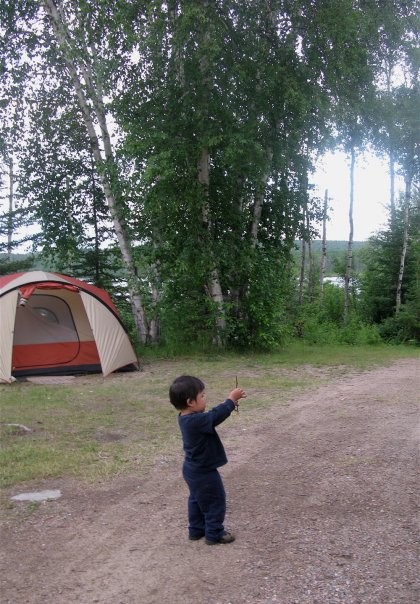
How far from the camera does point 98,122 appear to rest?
41.8 ft

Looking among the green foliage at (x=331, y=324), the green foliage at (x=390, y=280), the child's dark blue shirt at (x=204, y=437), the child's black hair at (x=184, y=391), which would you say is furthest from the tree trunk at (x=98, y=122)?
the child's dark blue shirt at (x=204, y=437)

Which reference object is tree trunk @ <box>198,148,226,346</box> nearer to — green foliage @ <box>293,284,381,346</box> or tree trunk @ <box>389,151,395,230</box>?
green foliage @ <box>293,284,381,346</box>

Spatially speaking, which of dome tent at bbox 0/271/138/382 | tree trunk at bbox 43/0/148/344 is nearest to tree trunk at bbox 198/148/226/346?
tree trunk at bbox 43/0/148/344

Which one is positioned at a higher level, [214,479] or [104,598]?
[214,479]

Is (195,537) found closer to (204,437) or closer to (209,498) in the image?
(209,498)

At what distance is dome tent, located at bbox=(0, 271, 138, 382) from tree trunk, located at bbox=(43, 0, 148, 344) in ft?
6.69

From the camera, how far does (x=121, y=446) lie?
5.90m

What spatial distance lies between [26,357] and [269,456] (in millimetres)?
6248

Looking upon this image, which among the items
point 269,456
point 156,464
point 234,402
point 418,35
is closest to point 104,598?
point 234,402

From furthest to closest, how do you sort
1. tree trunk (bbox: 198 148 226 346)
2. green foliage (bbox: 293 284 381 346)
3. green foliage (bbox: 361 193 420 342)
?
green foliage (bbox: 361 193 420 342), green foliage (bbox: 293 284 381 346), tree trunk (bbox: 198 148 226 346)

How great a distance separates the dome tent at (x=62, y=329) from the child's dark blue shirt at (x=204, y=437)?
6863 mm

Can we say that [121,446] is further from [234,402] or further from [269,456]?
[234,402]

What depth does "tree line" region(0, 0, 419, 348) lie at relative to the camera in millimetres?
10875

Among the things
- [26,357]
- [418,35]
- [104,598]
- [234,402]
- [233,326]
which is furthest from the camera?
[418,35]
